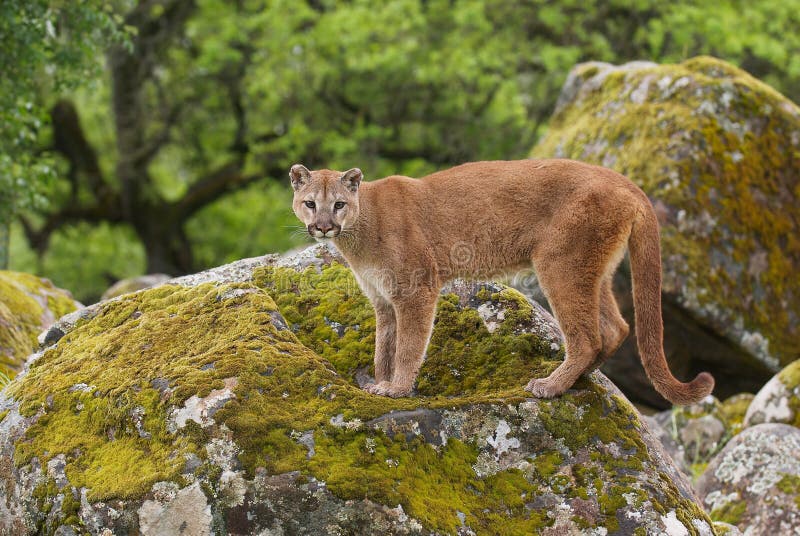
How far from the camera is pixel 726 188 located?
11.9 meters

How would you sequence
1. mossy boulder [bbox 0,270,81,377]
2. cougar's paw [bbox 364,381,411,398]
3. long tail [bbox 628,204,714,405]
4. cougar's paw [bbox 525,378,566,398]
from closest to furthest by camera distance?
cougar's paw [bbox 525,378,566,398], cougar's paw [bbox 364,381,411,398], long tail [bbox 628,204,714,405], mossy boulder [bbox 0,270,81,377]

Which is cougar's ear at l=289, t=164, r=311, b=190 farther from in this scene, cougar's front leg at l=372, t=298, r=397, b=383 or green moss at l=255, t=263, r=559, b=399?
cougar's front leg at l=372, t=298, r=397, b=383

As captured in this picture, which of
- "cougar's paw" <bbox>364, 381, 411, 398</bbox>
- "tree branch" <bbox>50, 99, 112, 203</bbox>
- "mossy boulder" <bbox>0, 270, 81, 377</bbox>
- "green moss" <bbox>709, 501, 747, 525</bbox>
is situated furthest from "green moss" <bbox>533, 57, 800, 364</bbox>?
"tree branch" <bbox>50, 99, 112, 203</bbox>

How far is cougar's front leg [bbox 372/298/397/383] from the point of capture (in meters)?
6.87

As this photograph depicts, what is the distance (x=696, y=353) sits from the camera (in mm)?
12484

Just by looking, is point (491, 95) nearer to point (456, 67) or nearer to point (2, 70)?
point (456, 67)

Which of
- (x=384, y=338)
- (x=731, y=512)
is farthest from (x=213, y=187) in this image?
(x=731, y=512)

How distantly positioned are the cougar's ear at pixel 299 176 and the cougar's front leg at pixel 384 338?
122 cm

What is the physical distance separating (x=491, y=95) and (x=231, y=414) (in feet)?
63.8

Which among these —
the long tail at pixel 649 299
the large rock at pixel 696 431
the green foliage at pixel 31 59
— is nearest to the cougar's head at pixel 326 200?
the long tail at pixel 649 299

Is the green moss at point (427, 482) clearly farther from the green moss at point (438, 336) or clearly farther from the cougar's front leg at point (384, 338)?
the cougar's front leg at point (384, 338)

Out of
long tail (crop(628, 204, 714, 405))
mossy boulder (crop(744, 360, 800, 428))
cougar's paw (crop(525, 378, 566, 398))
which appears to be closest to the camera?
cougar's paw (crop(525, 378, 566, 398))

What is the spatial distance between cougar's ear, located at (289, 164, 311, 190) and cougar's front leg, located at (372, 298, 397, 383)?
122 cm

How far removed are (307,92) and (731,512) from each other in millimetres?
18282
